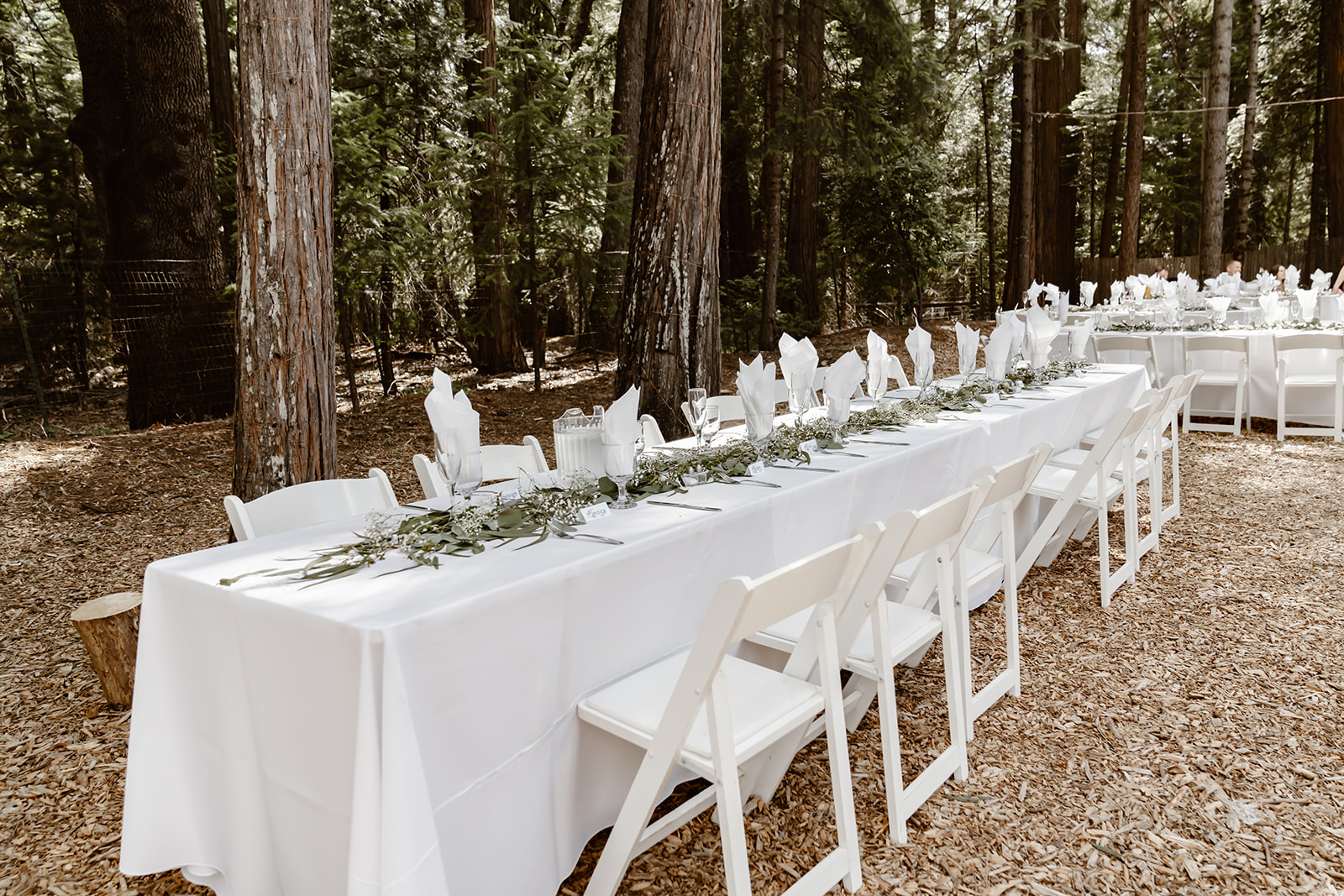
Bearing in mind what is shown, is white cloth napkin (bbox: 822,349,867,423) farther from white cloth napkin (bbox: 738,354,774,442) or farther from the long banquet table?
the long banquet table

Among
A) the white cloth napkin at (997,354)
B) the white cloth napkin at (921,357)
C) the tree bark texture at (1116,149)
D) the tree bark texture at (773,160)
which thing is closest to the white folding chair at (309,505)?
the white cloth napkin at (921,357)

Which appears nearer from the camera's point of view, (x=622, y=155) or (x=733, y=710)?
(x=733, y=710)

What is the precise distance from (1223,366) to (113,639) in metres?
8.69

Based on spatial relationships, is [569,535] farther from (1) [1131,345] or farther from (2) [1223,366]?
(1) [1131,345]

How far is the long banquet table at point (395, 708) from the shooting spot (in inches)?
63.4

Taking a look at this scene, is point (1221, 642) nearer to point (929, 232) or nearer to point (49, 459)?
point (49, 459)

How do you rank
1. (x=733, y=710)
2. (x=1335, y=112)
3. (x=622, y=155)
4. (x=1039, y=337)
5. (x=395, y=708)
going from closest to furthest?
(x=395, y=708) → (x=733, y=710) → (x=1039, y=337) → (x=622, y=155) → (x=1335, y=112)

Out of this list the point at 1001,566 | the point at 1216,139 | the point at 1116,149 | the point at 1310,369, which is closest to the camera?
the point at 1001,566

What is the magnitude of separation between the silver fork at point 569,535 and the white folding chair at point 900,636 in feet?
1.80

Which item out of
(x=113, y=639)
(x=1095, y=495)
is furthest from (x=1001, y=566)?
(x=113, y=639)

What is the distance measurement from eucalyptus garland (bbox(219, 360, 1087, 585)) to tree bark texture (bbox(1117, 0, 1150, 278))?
1259 cm

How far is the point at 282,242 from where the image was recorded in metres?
3.82

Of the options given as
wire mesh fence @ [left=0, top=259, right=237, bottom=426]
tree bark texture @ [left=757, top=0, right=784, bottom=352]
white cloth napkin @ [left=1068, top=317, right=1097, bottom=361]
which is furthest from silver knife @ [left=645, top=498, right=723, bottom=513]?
tree bark texture @ [left=757, top=0, right=784, bottom=352]

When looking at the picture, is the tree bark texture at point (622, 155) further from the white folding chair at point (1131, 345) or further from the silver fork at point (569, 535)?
the silver fork at point (569, 535)
